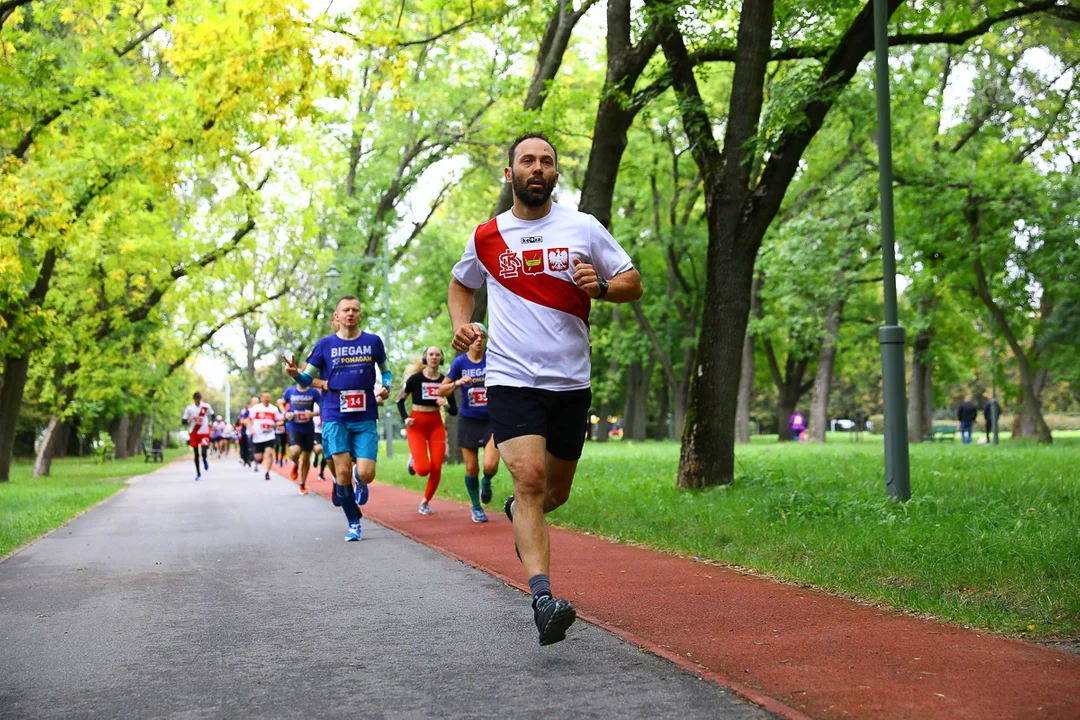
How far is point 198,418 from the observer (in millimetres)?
27562

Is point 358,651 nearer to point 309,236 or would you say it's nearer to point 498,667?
point 498,667

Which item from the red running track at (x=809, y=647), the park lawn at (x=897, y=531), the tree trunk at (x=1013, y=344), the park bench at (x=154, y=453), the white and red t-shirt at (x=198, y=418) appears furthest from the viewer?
the park bench at (x=154, y=453)

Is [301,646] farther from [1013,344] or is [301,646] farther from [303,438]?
[1013,344]

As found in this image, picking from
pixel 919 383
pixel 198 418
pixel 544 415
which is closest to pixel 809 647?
pixel 544 415

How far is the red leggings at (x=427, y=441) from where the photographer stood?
1345 cm

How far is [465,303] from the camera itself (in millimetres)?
6012

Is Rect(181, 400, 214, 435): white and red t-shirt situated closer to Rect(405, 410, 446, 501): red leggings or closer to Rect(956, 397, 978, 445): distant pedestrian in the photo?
Rect(405, 410, 446, 501): red leggings

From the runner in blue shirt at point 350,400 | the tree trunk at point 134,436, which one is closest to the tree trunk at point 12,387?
the runner in blue shirt at point 350,400

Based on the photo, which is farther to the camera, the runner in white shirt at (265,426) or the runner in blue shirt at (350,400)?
the runner in white shirt at (265,426)

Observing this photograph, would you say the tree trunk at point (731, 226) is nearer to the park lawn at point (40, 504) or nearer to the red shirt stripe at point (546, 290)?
the park lawn at point (40, 504)

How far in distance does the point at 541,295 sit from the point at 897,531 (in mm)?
4612

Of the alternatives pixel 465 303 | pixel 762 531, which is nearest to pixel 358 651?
pixel 465 303

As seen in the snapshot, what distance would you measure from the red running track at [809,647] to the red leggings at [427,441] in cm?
497

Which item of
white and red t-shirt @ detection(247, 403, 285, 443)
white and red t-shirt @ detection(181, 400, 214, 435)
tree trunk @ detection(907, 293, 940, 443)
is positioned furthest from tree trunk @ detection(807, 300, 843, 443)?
white and red t-shirt @ detection(181, 400, 214, 435)
